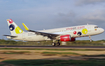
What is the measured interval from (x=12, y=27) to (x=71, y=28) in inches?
656

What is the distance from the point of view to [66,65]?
9.33m

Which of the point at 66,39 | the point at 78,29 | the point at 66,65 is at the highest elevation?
the point at 78,29

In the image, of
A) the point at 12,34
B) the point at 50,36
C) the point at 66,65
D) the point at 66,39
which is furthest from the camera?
the point at 12,34

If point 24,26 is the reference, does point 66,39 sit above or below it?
below

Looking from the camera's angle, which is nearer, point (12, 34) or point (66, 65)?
point (66, 65)

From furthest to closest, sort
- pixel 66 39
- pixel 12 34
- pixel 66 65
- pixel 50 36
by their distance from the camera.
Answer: pixel 12 34, pixel 50 36, pixel 66 39, pixel 66 65

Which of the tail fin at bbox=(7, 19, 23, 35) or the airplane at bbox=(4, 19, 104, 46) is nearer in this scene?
the airplane at bbox=(4, 19, 104, 46)

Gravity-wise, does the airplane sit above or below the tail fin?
below

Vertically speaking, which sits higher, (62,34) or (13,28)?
(13,28)

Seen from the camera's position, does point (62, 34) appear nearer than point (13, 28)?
Yes

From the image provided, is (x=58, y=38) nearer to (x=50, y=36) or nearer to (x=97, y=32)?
(x=50, y=36)

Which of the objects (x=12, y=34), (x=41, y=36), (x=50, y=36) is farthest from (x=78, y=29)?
(x=12, y=34)

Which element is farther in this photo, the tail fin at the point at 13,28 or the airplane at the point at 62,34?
the tail fin at the point at 13,28

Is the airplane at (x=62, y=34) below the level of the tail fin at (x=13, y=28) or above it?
below
